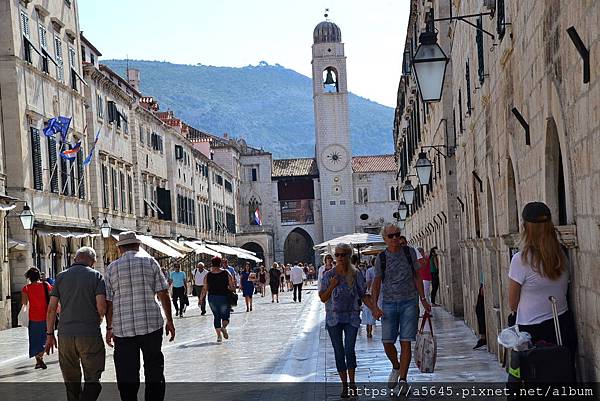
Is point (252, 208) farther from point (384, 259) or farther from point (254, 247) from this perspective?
point (384, 259)

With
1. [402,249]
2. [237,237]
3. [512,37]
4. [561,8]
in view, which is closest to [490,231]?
[402,249]

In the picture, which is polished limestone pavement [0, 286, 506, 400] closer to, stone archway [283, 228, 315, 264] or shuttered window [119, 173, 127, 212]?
shuttered window [119, 173, 127, 212]

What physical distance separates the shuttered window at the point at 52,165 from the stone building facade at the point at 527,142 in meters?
16.7

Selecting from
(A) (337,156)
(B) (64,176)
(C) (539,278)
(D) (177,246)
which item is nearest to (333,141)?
(A) (337,156)

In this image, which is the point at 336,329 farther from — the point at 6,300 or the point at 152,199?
the point at 152,199

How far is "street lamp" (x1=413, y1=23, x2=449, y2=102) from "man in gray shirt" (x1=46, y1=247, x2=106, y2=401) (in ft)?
13.2

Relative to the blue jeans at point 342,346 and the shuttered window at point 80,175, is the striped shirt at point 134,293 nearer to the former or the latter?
the blue jeans at point 342,346

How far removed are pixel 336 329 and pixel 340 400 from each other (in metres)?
0.88

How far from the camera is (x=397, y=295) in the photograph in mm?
11414

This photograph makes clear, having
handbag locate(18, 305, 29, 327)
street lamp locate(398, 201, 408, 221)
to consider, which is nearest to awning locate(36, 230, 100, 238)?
handbag locate(18, 305, 29, 327)

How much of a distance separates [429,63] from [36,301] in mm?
8877

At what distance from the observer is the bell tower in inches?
3821

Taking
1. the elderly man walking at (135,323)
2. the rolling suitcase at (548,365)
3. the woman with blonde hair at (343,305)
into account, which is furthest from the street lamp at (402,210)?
the rolling suitcase at (548,365)

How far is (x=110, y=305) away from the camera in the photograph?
1075 cm
